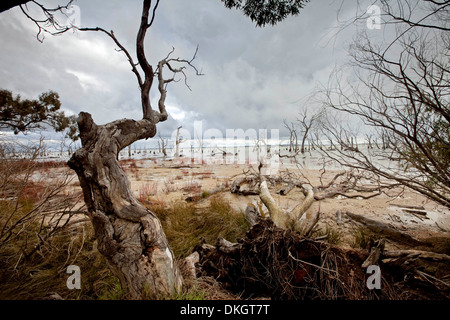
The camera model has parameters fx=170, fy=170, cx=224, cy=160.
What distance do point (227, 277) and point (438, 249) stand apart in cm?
341

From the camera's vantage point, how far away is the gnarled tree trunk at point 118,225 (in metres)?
1.49

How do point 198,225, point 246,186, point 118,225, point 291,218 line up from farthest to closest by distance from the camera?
1. point 246,186
2. point 198,225
3. point 291,218
4. point 118,225

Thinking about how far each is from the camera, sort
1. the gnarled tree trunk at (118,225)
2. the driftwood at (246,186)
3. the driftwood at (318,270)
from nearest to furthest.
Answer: the gnarled tree trunk at (118,225), the driftwood at (318,270), the driftwood at (246,186)

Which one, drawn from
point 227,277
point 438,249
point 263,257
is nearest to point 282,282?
point 263,257

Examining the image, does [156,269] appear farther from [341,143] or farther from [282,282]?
[341,143]

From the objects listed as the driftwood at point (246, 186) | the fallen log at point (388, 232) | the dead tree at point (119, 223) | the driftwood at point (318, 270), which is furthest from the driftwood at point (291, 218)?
the driftwood at point (246, 186)

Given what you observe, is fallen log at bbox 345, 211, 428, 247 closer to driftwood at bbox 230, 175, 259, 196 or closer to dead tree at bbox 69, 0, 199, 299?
driftwood at bbox 230, 175, 259, 196

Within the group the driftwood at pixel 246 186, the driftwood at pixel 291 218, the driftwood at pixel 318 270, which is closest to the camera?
the driftwood at pixel 318 270

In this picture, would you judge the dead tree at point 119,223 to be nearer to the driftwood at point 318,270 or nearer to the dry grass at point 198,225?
the driftwood at point 318,270

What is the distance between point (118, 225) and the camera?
1549mm

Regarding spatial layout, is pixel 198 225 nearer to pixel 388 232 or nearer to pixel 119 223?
pixel 119 223

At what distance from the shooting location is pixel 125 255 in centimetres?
151

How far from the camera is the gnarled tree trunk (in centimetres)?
149

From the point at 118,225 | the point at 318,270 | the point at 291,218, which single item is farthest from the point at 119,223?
the point at 291,218
